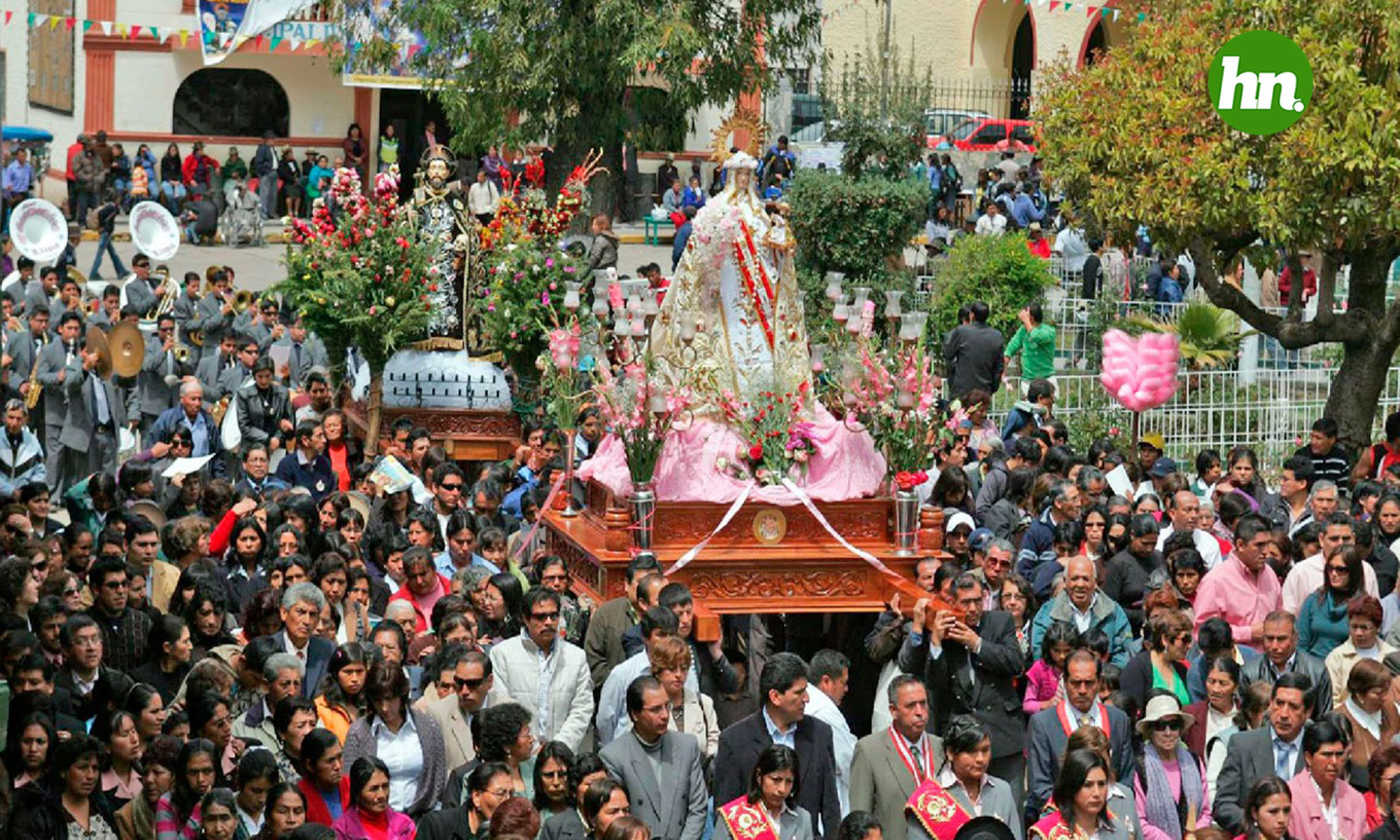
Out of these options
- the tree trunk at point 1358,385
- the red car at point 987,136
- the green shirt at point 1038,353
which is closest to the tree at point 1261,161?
the tree trunk at point 1358,385

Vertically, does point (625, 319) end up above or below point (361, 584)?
above

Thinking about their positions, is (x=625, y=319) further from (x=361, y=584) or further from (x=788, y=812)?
(x=788, y=812)

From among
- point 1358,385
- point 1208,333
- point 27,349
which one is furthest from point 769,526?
point 1208,333

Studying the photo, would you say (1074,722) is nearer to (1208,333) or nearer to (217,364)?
(217,364)

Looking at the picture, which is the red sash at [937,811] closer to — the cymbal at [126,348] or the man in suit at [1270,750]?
the man in suit at [1270,750]

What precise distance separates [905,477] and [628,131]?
14.4m

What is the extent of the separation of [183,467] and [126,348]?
13.5ft

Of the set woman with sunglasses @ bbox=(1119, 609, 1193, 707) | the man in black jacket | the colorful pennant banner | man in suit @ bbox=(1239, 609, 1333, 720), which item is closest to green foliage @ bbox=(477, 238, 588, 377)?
the man in black jacket

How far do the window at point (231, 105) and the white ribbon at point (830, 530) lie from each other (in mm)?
25294

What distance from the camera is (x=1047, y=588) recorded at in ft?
39.5

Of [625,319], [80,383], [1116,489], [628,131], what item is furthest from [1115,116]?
[628,131]

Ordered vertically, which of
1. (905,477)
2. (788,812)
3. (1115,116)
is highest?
(1115,116)

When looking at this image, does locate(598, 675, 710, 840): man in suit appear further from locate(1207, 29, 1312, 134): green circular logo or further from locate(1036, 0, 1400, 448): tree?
locate(1207, 29, 1312, 134): green circular logo

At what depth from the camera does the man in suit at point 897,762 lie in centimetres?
909
